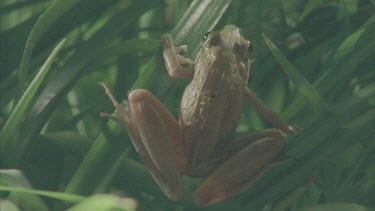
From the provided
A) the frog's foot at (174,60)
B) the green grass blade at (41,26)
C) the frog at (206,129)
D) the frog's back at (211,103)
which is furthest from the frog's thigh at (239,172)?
the green grass blade at (41,26)

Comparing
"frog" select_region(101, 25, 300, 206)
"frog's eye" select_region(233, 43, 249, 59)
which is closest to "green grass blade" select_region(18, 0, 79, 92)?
"frog" select_region(101, 25, 300, 206)

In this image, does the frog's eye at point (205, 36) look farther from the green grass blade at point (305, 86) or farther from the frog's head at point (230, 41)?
the green grass blade at point (305, 86)

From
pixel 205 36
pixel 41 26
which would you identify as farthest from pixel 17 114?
pixel 205 36

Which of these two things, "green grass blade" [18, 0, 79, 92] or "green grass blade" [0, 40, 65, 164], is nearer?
"green grass blade" [0, 40, 65, 164]

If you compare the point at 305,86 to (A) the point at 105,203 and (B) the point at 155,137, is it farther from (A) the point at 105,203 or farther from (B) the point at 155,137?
(A) the point at 105,203

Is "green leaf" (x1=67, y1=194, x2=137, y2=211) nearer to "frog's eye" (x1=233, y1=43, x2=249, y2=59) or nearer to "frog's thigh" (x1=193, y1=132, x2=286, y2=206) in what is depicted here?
"frog's thigh" (x1=193, y1=132, x2=286, y2=206)
